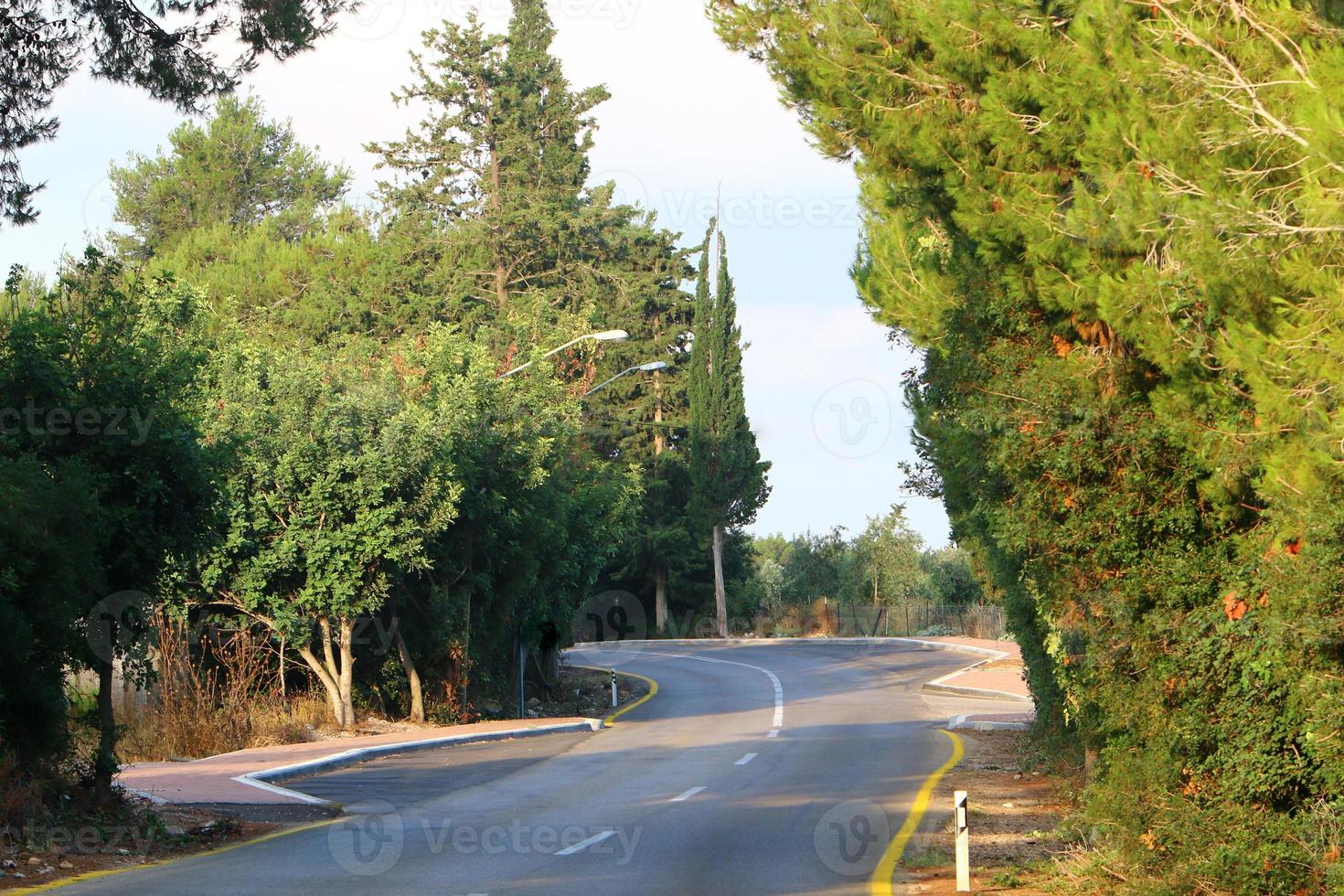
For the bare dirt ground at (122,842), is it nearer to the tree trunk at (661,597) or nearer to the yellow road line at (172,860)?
the yellow road line at (172,860)

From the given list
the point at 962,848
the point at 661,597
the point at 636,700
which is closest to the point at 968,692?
the point at 636,700

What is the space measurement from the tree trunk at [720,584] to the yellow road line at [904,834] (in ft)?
142

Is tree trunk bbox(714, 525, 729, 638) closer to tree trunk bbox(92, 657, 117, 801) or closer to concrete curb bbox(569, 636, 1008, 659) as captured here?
concrete curb bbox(569, 636, 1008, 659)

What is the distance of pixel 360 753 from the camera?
20766mm

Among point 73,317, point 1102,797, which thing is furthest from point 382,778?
point 1102,797

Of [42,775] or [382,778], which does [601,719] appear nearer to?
[382,778]

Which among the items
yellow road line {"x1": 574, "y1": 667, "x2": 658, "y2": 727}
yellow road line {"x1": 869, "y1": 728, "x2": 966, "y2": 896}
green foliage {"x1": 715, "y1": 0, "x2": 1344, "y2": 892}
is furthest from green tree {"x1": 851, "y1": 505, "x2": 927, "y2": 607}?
green foliage {"x1": 715, "y1": 0, "x2": 1344, "y2": 892}

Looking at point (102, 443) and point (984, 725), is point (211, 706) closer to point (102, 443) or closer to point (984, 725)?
point (102, 443)

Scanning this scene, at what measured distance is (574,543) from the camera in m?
33.3

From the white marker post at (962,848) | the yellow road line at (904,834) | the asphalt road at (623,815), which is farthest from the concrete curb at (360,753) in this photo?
the white marker post at (962,848)

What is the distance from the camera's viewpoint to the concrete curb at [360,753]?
1702 centimetres

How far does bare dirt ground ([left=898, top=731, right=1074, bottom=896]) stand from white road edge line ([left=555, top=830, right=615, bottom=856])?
9.56ft

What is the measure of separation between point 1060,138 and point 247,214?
222 feet

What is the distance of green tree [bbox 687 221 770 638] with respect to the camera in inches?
2559
